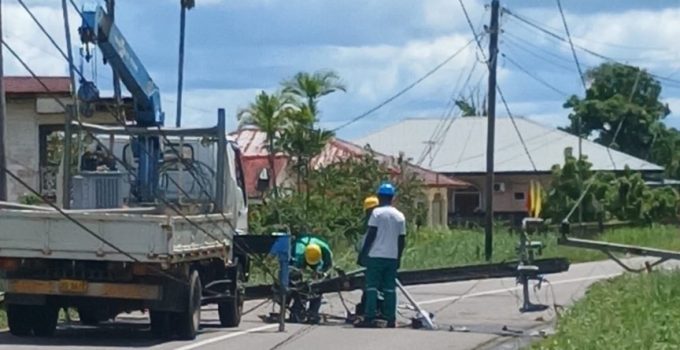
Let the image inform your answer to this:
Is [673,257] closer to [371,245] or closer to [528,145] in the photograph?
[371,245]

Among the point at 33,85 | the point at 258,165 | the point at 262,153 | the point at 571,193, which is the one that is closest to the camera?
the point at 33,85

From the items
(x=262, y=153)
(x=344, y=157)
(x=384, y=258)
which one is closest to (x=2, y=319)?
(x=384, y=258)

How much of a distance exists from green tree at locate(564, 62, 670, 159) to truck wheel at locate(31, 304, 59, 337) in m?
71.6

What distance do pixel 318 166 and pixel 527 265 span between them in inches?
1118

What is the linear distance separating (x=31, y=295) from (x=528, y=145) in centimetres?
6227

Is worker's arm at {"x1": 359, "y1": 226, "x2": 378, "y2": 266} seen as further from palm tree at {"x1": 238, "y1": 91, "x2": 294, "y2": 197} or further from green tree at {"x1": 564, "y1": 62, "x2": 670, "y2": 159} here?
green tree at {"x1": 564, "y1": 62, "x2": 670, "y2": 159}

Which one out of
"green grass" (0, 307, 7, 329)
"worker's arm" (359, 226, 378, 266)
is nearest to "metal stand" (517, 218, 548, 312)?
"worker's arm" (359, 226, 378, 266)

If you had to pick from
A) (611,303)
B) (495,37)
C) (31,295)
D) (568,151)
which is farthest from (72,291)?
(568,151)

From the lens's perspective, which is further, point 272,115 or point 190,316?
point 272,115

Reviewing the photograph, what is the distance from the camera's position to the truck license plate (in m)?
17.2

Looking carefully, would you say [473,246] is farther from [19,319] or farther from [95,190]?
[19,319]

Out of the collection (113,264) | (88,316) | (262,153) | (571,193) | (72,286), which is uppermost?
(262,153)

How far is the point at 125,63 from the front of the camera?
798 inches

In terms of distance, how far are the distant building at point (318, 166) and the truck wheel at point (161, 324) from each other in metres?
19.9
